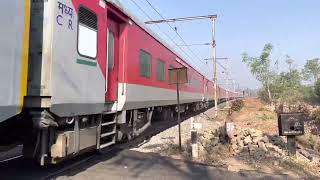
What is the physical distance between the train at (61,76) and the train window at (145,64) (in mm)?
1708

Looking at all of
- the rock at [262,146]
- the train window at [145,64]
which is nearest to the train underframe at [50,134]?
the train window at [145,64]

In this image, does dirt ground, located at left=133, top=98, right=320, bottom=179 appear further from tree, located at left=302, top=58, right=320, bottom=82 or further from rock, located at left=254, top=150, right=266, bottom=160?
tree, located at left=302, top=58, right=320, bottom=82

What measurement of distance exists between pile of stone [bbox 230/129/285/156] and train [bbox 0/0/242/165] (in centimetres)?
378

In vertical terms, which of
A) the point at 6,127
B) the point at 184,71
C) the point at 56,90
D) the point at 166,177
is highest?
the point at 184,71

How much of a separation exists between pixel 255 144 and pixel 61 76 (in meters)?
7.46

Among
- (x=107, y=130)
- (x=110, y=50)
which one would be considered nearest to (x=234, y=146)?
(x=107, y=130)

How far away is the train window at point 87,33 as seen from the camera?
26.3 ft

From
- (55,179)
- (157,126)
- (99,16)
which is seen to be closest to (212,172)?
(55,179)

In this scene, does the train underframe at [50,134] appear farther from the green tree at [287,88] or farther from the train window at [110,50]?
the green tree at [287,88]

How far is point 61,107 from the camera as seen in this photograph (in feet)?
23.6

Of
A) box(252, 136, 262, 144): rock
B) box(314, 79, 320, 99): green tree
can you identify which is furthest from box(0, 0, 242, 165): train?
box(314, 79, 320, 99): green tree

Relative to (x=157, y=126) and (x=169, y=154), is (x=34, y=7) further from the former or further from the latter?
(x=157, y=126)

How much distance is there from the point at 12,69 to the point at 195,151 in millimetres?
6466

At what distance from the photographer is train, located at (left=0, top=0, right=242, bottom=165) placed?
603 cm
